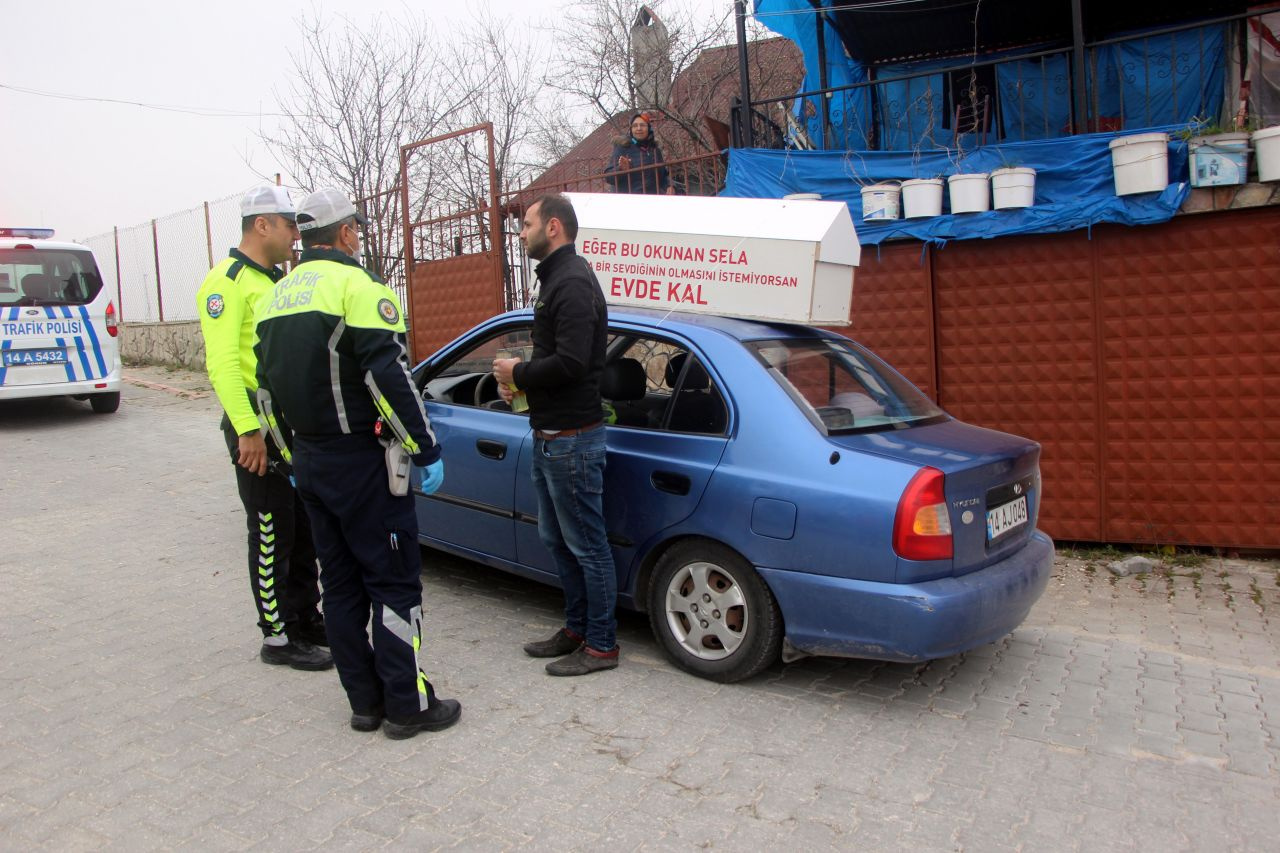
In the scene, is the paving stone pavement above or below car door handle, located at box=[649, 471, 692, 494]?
below

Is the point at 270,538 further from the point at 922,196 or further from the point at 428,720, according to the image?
the point at 922,196

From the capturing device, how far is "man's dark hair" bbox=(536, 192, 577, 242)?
3891mm

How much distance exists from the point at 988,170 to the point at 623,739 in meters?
4.70

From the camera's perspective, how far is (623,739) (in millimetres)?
3465

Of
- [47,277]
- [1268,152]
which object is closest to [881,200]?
[1268,152]

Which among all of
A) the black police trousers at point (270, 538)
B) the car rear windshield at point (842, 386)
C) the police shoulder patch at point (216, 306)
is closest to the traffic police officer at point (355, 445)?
the police shoulder patch at point (216, 306)

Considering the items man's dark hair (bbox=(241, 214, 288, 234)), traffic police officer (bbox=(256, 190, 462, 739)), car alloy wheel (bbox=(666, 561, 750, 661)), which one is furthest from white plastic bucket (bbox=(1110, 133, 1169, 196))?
man's dark hair (bbox=(241, 214, 288, 234))

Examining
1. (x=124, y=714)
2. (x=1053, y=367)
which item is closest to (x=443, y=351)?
(x=124, y=714)

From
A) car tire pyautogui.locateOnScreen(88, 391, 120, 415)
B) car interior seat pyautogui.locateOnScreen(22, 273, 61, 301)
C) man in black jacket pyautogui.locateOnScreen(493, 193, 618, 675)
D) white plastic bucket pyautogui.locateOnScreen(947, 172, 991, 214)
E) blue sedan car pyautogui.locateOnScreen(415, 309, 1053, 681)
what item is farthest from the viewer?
car tire pyautogui.locateOnScreen(88, 391, 120, 415)

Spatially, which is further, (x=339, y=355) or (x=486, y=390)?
(x=486, y=390)

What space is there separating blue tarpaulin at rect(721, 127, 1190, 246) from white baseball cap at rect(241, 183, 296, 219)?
3403 mm

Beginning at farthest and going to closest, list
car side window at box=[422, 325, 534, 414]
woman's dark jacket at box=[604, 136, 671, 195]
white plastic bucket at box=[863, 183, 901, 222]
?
woman's dark jacket at box=[604, 136, 671, 195] < white plastic bucket at box=[863, 183, 901, 222] < car side window at box=[422, 325, 534, 414]

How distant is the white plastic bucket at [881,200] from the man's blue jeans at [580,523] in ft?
11.6

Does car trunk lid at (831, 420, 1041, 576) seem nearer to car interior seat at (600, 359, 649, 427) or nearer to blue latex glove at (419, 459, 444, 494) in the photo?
car interior seat at (600, 359, 649, 427)
